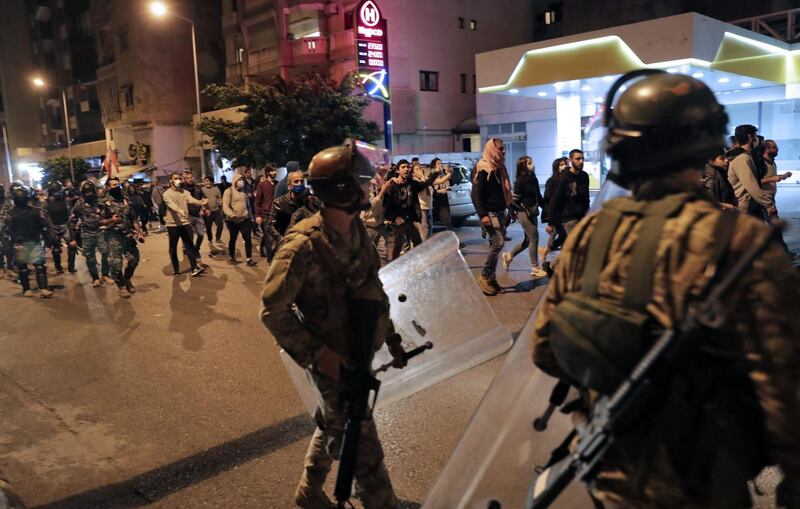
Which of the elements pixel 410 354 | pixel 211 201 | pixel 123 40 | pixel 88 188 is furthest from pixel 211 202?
pixel 123 40

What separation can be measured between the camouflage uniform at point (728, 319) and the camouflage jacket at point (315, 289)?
1182 mm

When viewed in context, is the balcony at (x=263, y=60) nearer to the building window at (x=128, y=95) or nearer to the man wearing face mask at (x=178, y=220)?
the building window at (x=128, y=95)

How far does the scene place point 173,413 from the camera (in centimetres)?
475

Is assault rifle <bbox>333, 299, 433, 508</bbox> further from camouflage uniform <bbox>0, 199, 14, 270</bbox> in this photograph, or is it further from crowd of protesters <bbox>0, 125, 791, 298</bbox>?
camouflage uniform <bbox>0, 199, 14, 270</bbox>

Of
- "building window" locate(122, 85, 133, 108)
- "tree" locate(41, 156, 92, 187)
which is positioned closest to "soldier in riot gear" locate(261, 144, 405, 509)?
"building window" locate(122, 85, 133, 108)

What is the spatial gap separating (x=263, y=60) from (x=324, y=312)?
102ft

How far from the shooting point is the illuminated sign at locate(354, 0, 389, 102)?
58.1 ft

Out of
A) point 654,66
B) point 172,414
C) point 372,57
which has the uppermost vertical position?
point 372,57

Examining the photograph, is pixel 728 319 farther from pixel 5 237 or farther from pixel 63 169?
pixel 63 169

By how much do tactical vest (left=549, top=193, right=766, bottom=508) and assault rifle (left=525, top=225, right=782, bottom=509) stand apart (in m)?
0.04

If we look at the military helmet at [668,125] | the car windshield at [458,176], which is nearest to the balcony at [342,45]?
the car windshield at [458,176]

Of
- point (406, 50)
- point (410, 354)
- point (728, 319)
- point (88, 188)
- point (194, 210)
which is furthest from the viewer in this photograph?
point (406, 50)

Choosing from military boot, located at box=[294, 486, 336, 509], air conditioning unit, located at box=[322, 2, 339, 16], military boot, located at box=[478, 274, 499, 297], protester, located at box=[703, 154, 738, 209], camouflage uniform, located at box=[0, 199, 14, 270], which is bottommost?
military boot, located at box=[478, 274, 499, 297]

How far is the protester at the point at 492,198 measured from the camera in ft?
25.5
